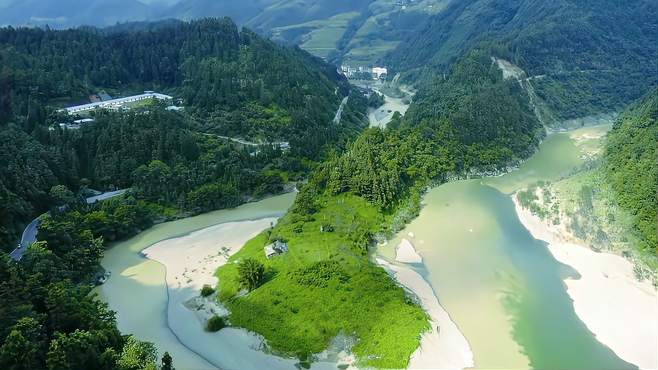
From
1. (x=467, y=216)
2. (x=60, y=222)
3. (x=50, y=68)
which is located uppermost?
(x=50, y=68)

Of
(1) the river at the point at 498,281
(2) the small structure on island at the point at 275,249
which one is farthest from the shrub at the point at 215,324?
(1) the river at the point at 498,281

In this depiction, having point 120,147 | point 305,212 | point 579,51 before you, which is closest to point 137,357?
point 305,212

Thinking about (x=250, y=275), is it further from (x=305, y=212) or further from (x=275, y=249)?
(x=305, y=212)

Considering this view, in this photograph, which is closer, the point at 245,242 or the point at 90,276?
the point at 90,276

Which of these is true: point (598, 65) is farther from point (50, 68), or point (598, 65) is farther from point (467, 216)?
point (50, 68)

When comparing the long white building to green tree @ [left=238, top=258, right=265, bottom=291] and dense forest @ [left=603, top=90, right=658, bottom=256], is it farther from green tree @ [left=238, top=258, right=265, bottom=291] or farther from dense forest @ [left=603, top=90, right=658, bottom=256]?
dense forest @ [left=603, top=90, right=658, bottom=256]

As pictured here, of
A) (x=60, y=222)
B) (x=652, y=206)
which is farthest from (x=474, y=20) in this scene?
(x=60, y=222)

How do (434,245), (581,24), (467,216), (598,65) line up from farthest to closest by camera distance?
1. (581,24)
2. (598,65)
3. (467,216)
4. (434,245)
